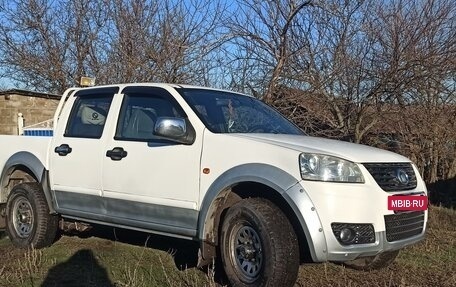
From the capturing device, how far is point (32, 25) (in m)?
15.7

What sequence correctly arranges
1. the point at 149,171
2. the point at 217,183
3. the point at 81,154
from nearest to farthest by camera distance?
the point at 217,183
the point at 149,171
the point at 81,154

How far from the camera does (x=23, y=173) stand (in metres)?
7.50

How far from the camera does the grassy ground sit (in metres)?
5.64

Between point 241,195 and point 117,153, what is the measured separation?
1.42 meters

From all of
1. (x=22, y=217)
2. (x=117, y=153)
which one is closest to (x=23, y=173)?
(x=22, y=217)

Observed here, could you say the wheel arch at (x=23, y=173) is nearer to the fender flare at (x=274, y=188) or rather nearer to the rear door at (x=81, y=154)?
the rear door at (x=81, y=154)

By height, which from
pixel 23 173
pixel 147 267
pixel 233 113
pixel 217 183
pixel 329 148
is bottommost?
pixel 147 267

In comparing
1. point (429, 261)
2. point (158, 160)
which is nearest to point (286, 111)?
point (429, 261)

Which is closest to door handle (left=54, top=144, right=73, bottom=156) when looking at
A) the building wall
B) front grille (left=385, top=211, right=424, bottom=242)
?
front grille (left=385, top=211, right=424, bottom=242)

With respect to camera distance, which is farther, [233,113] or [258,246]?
[233,113]

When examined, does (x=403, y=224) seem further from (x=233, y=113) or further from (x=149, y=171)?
(x=149, y=171)

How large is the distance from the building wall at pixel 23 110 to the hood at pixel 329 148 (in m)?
14.2

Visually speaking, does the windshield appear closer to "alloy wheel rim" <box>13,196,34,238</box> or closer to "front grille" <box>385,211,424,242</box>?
"front grille" <box>385,211,424,242</box>

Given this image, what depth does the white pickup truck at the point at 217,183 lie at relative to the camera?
4828mm
